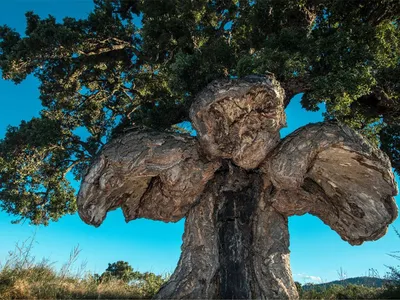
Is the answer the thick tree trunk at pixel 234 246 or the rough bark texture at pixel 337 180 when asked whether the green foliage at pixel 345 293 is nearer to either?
the rough bark texture at pixel 337 180

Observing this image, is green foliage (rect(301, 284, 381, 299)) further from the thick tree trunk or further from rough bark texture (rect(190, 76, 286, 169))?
rough bark texture (rect(190, 76, 286, 169))

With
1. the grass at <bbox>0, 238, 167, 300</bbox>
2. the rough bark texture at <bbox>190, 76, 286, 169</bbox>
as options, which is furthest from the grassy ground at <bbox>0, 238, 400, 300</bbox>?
the rough bark texture at <bbox>190, 76, 286, 169</bbox>

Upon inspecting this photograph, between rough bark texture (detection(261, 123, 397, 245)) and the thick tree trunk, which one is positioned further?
the thick tree trunk

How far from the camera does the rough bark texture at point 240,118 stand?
6.45 metres

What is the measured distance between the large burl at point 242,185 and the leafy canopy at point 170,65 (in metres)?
0.87

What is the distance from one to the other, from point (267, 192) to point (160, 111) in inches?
137

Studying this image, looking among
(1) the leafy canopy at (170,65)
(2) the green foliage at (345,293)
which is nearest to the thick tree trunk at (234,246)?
(1) the leafy canopy at (170,65)

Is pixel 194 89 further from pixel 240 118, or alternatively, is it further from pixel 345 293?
pixel 345 293

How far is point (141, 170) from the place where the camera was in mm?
→ 7203

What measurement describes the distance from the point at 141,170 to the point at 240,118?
225cm

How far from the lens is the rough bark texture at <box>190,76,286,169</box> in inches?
254

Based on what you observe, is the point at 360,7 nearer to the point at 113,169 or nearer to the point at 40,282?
the point at 113,169

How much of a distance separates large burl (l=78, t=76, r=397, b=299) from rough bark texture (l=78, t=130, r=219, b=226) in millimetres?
21

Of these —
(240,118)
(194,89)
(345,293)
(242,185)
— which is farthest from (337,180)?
(345,293)
